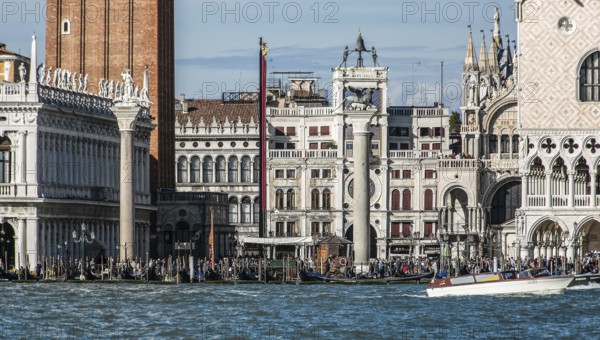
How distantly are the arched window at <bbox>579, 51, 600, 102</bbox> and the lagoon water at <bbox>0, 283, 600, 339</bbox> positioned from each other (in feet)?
54.8

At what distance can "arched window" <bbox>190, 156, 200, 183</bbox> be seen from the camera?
150875mm

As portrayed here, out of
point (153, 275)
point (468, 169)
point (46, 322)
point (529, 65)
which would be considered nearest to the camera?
point (46, 322)

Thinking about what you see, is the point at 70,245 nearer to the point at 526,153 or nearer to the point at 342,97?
the point at 526,153

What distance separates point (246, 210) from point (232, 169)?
2.94m

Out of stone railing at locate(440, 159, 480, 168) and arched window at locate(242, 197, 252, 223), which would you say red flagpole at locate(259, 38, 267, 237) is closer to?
arched window at locate(242, 197, 252, 223)

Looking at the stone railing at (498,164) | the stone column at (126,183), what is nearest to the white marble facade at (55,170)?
the stone column at (126,183)

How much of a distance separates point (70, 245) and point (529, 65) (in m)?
25.1

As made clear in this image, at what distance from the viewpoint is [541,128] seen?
115 m

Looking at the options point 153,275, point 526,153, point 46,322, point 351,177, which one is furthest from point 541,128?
point 46,322

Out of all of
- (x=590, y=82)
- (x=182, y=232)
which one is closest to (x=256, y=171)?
(x=182, y=232)

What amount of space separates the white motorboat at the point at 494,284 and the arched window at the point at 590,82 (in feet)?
74.8

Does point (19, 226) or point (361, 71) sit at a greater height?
point (361, 71)

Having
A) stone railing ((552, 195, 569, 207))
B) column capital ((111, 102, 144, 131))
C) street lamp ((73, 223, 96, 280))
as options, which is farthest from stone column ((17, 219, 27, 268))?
stone railing ((552, 195, 569, 207))

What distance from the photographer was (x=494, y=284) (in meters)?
93.4
